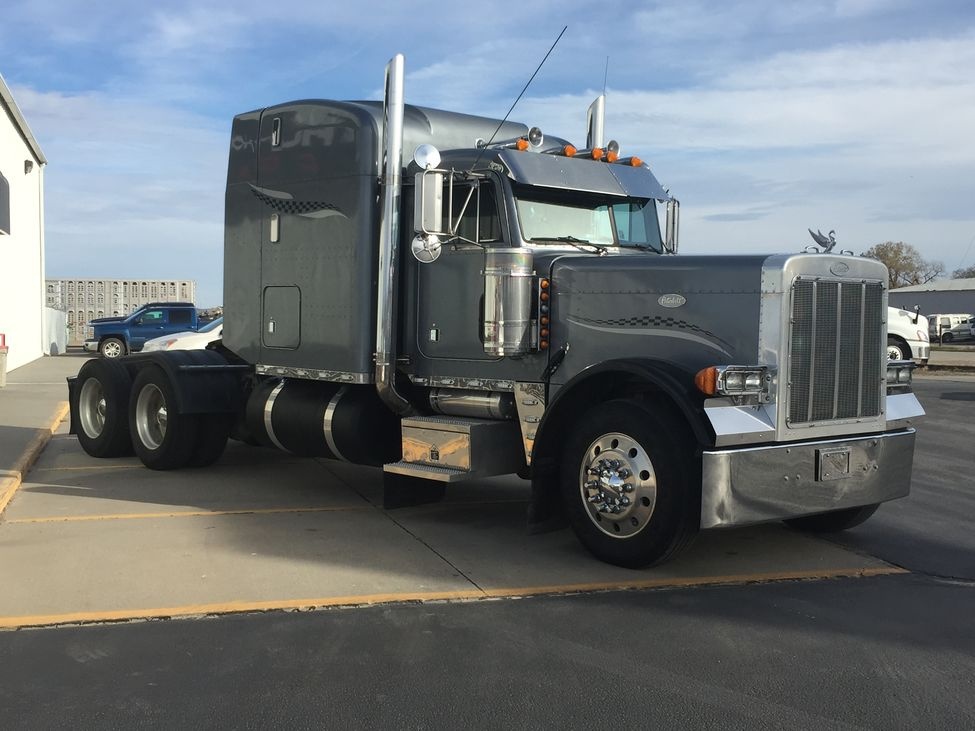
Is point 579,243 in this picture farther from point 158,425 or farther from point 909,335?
point 909,335

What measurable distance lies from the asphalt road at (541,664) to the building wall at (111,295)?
51488 millimetres

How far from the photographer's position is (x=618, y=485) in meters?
6.04

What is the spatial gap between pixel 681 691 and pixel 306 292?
5.26m

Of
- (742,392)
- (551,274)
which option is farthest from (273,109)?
(742,392)

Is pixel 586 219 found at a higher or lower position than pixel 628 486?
higher

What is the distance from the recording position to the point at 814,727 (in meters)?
3.84

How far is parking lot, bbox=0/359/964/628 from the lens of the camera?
18.3ft

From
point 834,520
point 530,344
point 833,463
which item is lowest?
point 834,520

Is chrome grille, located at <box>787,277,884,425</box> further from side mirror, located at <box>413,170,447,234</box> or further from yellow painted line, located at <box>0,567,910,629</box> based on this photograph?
side mirror, located at <box>413,170,447,234</box>

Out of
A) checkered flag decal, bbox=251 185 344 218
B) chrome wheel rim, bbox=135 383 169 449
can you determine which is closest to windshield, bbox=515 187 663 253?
checkered flag decal, bbox=251 185 344 218

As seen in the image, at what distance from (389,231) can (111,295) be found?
5029 centimetres

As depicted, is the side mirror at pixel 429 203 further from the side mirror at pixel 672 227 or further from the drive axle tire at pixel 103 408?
the drive axle tire at pixel 103 408

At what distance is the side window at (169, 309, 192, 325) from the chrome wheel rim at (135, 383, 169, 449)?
24.4m

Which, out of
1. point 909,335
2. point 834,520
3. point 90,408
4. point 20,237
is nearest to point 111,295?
point 20,237
